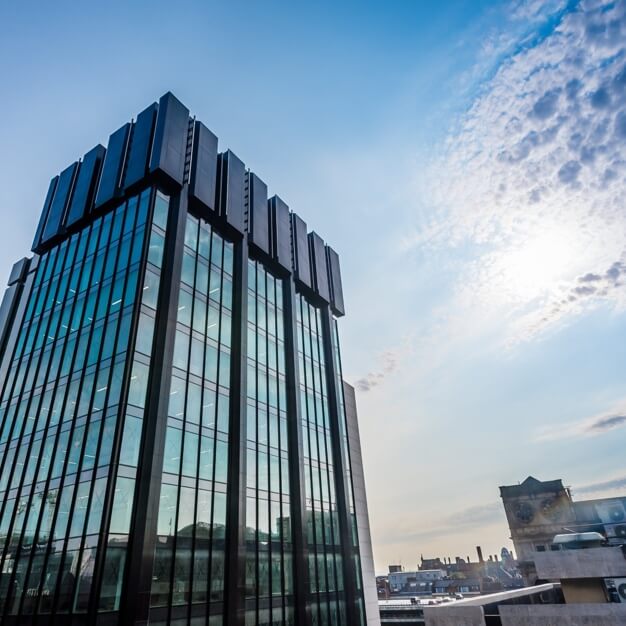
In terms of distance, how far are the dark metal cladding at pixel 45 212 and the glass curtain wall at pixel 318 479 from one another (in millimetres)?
21901

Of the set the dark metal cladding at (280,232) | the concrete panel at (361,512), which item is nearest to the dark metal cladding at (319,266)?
the dark metal cladding at (280,232)

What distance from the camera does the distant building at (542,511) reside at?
9038 cm

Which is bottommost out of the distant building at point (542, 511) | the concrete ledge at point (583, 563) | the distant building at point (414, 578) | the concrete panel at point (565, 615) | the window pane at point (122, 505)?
the distant building at point (414, 578)

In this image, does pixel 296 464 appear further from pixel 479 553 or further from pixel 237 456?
pixel 479 553

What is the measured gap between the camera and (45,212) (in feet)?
120

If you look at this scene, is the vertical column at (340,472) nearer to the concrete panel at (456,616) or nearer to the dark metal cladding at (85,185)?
the concrete panel at (456,616)

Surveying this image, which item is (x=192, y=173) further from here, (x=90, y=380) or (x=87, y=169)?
(x=90, y=380)

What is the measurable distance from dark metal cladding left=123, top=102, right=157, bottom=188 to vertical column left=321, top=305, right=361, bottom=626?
2132 centimetres

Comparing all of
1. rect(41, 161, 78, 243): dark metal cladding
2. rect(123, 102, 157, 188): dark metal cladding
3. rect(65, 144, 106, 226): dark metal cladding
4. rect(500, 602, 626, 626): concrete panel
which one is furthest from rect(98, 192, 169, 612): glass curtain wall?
rect(500, 602, 626, 626): concrete panel

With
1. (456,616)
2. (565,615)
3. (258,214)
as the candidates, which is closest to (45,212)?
(258,214)

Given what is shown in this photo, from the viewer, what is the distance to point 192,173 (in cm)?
3127

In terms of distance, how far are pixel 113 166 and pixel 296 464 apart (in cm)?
2511

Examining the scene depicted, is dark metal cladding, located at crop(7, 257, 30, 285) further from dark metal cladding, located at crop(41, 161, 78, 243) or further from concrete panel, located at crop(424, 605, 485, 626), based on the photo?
concrete panel, located at crop(424, 605, 485, 626)

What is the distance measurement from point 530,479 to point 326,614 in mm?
90443
